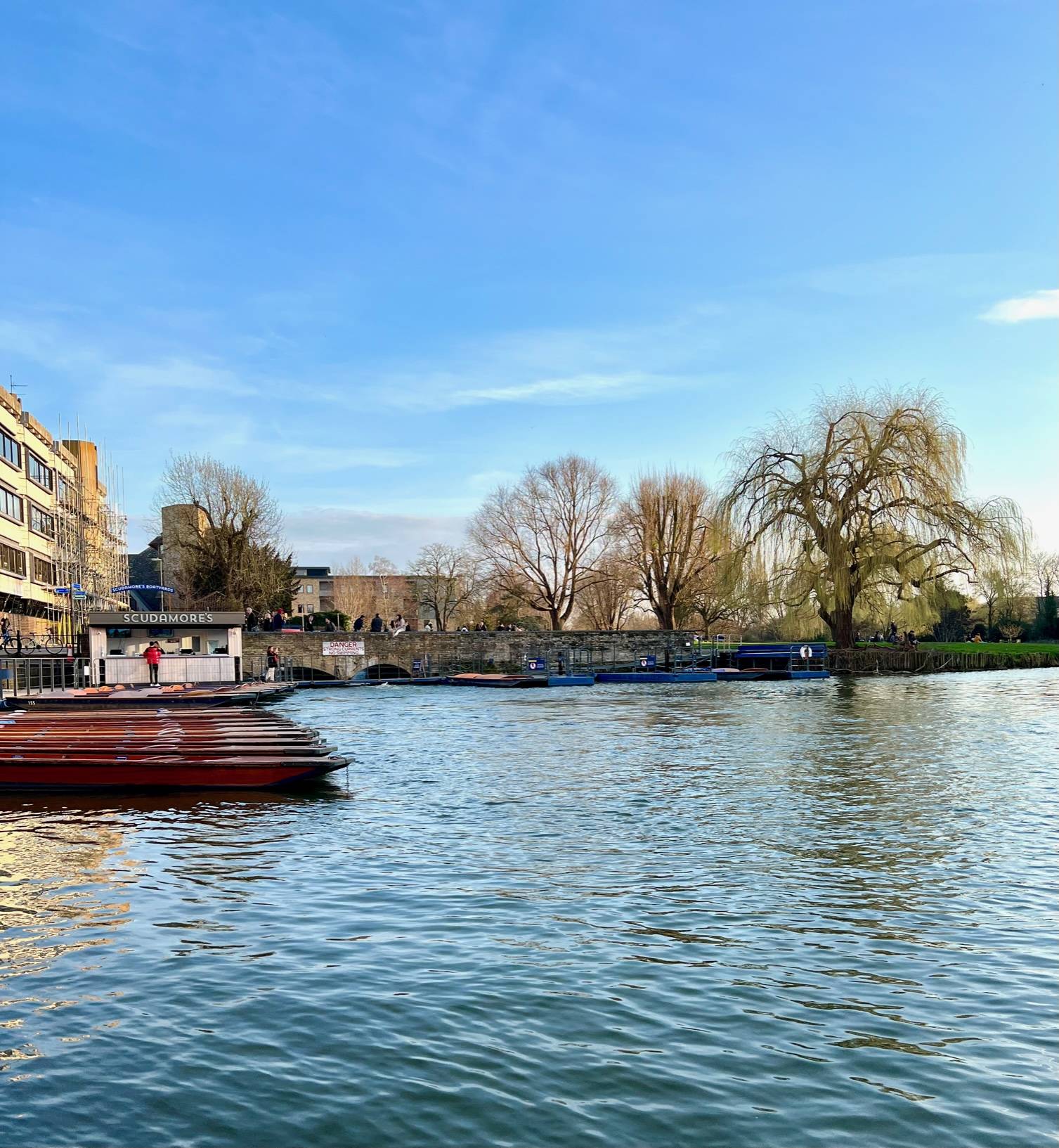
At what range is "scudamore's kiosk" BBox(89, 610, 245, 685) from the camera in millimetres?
44188

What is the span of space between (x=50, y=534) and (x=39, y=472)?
3.63m

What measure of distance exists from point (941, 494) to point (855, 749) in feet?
98.5

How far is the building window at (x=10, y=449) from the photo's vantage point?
53344 millimetres

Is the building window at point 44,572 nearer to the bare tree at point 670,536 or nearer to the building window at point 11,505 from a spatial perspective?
the building window at point 11,505

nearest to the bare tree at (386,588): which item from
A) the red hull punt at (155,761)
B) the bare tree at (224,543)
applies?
the bare tree at (224,543)

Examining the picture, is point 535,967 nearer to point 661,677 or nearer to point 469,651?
point 661,677

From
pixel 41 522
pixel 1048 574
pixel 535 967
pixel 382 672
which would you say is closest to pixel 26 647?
pixel 41 522

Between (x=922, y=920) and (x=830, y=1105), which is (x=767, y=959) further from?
(x=830, y=1105)

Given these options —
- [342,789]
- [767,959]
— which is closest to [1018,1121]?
[767,959]

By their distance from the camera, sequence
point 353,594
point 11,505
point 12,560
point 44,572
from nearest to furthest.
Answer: point 12,560
point 11,505
point 44,572
point 353,594

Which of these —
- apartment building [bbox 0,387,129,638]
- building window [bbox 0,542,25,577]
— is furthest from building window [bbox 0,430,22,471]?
building window [bbox 0,542,25,577]

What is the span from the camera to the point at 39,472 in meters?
62.0

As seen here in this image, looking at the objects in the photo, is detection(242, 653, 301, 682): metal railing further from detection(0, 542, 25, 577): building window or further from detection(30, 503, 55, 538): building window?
detection(30, 503, 55, 538): building window

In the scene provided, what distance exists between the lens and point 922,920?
31.7 feet
